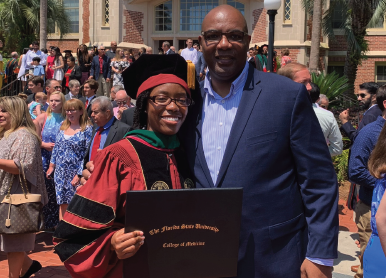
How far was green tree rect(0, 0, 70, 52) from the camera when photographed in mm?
24658

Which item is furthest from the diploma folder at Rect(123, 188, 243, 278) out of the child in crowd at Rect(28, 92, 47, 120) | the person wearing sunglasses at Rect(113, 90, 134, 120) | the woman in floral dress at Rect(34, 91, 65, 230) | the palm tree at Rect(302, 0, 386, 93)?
the palm tree at Rect(302, 0, 386, 93)

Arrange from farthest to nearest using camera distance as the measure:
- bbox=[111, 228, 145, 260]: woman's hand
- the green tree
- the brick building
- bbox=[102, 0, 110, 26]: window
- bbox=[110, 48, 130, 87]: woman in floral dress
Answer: the green tree → bbox=[102, 0, 110, 26]: window → the brick building → bbox=[110, 48, 130, 87]: woman in floral dress → bbox=[111, 228, 145, 260]: woman's hand

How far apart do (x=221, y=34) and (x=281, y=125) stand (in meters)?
0.57

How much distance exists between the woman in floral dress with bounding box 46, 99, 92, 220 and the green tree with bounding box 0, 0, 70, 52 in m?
19.4

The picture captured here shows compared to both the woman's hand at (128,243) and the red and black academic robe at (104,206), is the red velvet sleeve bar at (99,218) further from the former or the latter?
the woman's hand at (128,243)

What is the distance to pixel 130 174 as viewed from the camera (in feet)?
7.80

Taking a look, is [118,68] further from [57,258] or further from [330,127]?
[330,127]

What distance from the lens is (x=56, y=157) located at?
6973mm

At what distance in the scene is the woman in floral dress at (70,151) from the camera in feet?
22.4

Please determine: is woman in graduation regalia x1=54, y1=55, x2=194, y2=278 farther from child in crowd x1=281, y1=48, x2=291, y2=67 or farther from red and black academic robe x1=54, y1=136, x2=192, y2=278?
child in crowd x1=281, y1=48, x2=291, y2=67

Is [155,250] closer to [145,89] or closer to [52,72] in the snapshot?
[145,89]

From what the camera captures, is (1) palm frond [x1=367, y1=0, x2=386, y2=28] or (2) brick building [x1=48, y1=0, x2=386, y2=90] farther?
(2) brick building [x1=48, y1=0, x2=386, y2=90]

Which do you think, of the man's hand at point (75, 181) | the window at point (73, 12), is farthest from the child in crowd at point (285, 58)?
the window at point (73, 12)

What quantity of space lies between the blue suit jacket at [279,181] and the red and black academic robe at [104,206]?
32 centimetres
